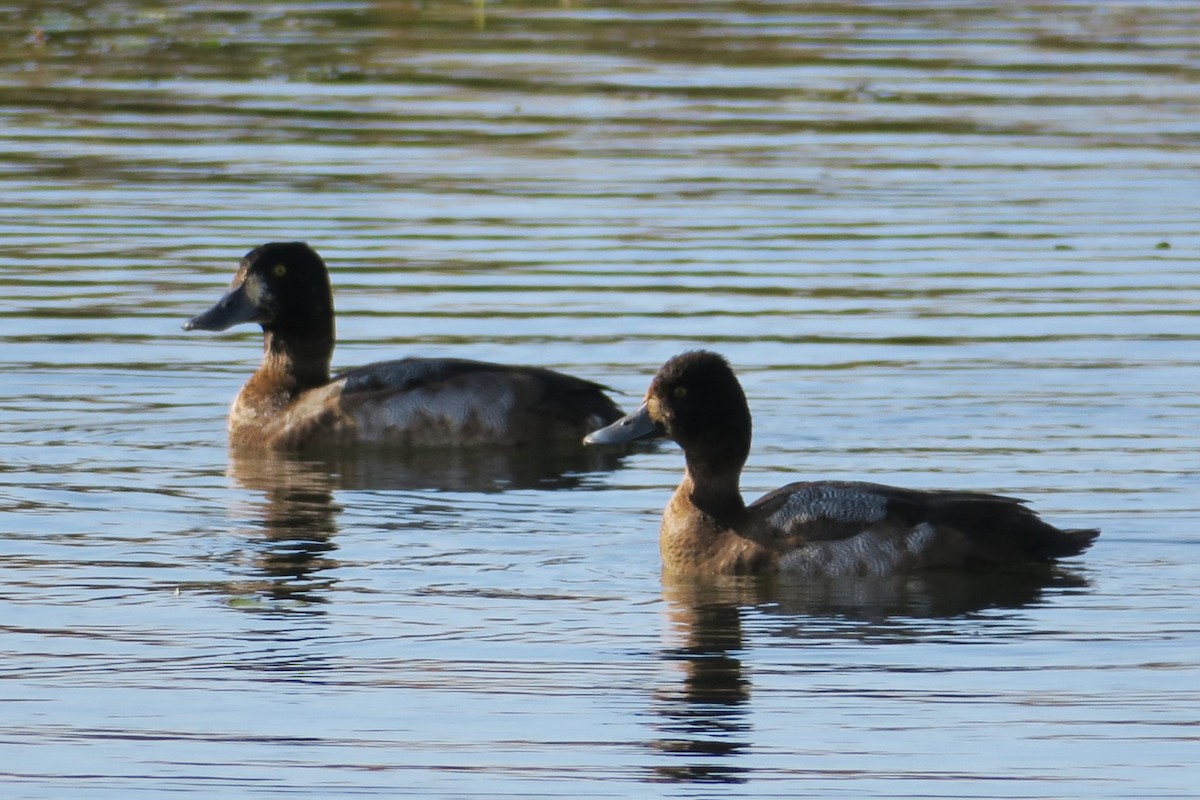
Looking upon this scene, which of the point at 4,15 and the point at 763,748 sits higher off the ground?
Result: the point at 4,15

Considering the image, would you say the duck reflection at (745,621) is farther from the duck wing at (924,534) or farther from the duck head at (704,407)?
the duck head at (704,407)

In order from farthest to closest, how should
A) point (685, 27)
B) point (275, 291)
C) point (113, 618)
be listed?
1. point (685, 27)
2. point (275, 291)
3. point (113, 618)

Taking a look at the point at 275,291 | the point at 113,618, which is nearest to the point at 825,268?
the point at 275,291

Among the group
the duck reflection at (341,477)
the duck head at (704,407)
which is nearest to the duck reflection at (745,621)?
the duck head at (704,407)

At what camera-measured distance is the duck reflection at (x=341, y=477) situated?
39.8ft

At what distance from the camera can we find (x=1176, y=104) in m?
26.6

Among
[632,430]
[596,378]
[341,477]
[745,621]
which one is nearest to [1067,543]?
[745,621]

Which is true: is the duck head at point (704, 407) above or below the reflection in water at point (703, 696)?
above

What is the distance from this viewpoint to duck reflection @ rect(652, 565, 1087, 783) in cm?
914

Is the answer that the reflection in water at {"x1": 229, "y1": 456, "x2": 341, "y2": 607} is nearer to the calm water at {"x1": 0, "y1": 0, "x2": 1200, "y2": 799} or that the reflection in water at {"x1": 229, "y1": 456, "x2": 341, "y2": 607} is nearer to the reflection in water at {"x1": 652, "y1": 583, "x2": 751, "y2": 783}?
the calm water at {"x1": 0, "y1": 0, "x2": 1200, "y2": 799}

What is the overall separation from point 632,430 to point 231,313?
13.3 ft

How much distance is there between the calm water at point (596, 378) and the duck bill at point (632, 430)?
17.3 inches

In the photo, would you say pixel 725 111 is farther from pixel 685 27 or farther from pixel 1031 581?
pixel 1031 581

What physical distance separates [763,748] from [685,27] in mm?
23615
